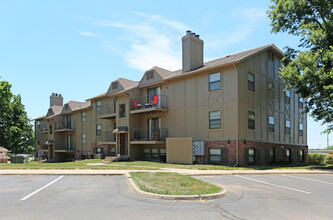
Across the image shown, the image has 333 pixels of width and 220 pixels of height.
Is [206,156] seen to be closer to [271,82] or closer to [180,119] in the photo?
[180,119]

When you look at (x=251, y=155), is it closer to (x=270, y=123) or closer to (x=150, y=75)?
(x=270, y=123)

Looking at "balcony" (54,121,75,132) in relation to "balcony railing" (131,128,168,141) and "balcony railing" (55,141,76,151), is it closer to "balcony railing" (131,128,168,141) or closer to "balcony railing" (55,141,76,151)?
"balcony railing" (55,141,76,151)

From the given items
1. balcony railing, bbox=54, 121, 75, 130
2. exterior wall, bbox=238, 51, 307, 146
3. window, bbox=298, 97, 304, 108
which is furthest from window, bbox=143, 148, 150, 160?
window, bbox=298, 97, 304, 108

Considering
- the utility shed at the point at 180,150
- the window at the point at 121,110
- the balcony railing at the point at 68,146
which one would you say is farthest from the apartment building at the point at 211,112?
the balcony railing at the point at 68,146

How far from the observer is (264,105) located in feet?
84.4

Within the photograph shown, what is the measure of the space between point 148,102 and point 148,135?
129 inches

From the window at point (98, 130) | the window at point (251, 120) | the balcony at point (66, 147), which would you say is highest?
the window at point (251, 120)

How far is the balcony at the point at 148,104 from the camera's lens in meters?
26.7

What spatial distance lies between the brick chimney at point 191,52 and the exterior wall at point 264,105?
472 cm

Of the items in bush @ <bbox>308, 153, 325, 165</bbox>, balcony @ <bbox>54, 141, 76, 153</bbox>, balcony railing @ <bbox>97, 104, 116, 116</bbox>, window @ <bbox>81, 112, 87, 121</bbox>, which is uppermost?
balcony railing @ <bbox>97, 104, 116, 116</bbox>

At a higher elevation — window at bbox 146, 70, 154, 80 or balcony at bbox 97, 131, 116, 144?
window at bbox 146, 70, 154, 80

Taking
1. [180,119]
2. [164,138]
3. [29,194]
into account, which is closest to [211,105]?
[180,119]

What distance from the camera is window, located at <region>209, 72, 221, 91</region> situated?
23.6m

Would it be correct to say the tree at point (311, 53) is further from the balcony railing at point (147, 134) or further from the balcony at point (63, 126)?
the balcony at point (63, 126)
